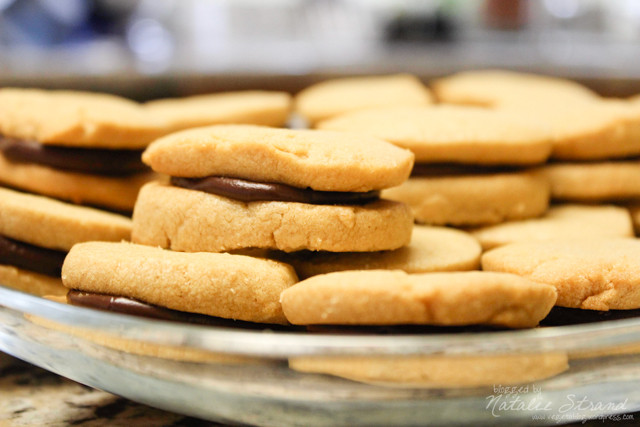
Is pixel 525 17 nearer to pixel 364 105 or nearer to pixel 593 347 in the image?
pixel 364 105

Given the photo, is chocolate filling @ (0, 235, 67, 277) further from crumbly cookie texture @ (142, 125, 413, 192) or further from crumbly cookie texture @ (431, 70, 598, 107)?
crumbly cookie texture @ (431, 70, 598, 107)

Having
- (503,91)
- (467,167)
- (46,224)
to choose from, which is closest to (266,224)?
(46,224)

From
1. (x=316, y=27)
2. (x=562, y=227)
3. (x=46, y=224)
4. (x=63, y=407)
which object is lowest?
(x=63, y=407)

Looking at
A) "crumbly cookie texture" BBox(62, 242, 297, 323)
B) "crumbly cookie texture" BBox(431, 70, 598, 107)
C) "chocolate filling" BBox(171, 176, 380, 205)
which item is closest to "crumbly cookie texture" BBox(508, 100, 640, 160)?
"crumbly cookie texture" BBox(431, 70, 598, 107)

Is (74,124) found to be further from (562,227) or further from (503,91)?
(503,91)

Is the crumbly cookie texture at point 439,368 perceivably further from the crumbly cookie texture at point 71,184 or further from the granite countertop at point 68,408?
the crumbly cookie texture at point 71,184

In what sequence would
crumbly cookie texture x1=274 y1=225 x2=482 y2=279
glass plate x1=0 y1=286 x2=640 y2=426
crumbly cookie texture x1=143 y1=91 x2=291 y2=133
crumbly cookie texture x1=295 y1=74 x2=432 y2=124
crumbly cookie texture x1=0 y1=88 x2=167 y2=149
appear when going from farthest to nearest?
crumbly cookie texture x1=295 y1=74 x2=432 y2=124 < crumbly cookie texture x1=143 y1=91 x2=291 y2=133 < crumbly cookie texture x1=0 y1=88 x2=167 y2=149 < crumbly cookie texture x1=274 y1=225 x2=482 y2=279 < glass plate x1=0 y1=286 x2=640 y2=426
